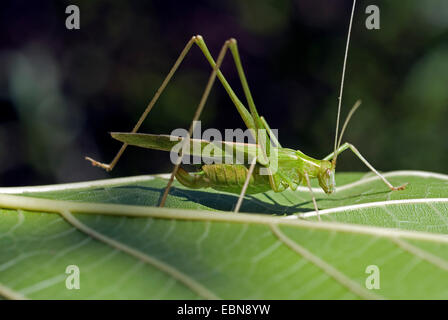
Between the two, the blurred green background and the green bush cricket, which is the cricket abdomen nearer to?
the green bush cricket

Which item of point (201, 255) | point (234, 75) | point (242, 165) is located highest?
point (234, 75)

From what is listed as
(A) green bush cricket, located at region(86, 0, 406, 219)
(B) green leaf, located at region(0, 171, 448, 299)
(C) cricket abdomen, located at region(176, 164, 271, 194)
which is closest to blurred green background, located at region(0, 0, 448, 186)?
(A) green bush cricket, located at region(86, 0, 406, 219)

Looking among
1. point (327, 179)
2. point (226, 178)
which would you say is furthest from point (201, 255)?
point (327, 179)

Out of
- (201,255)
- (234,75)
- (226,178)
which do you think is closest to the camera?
(201,255)

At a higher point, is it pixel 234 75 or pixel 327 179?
pixel 234 75

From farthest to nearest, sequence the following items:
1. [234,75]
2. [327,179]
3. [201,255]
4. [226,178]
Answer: [234,75]
[327,179]
[226,178]
[201,255]

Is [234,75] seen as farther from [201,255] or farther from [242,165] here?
[201,255]

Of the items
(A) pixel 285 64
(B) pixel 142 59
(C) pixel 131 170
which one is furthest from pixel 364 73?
(C) pixel 131 170
